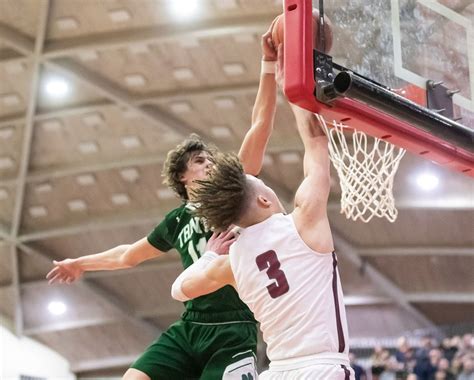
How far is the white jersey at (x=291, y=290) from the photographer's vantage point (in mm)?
3586

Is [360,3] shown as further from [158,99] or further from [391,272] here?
[391,272]

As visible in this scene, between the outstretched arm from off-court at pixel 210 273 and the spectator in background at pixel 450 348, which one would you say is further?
the spectator in background at pixel 450 348

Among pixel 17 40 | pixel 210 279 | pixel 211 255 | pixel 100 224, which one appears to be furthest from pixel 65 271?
pixel 100 224

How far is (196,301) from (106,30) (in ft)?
34.1

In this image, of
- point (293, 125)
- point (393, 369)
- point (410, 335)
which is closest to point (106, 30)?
point (293, 125)

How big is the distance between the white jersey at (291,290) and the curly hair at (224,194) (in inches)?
4.3

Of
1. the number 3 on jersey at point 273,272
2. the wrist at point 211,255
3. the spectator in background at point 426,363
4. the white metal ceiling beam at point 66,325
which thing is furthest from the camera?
the white metal ceiling beam at point 66,325

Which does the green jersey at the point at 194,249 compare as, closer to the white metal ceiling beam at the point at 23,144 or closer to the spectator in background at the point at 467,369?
the white metal ceiling beam at the point at 23,144

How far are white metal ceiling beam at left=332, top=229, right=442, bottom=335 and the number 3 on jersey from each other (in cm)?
1596

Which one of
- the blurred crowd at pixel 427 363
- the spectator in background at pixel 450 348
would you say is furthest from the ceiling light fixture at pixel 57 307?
the spectator in background at pixel 450 348

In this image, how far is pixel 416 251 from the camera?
63.3ft

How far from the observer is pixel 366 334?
838 inches

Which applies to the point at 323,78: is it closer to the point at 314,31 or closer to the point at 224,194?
the point at 314,31

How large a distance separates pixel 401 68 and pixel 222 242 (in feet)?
5.12
